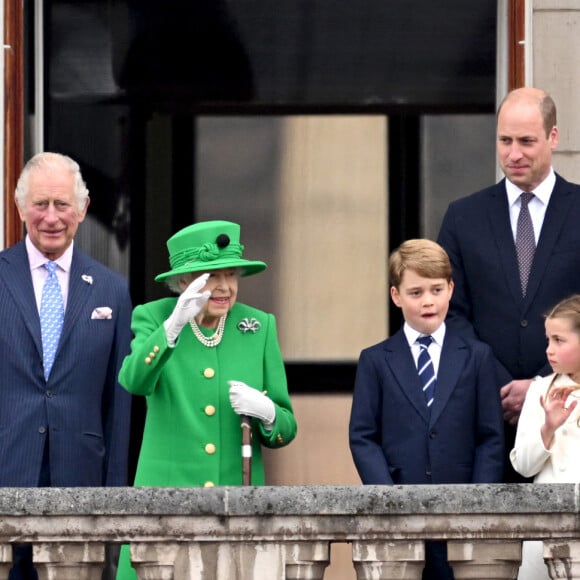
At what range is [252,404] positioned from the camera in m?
6.97

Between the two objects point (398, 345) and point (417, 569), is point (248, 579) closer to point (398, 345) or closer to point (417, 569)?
point (417, 569)

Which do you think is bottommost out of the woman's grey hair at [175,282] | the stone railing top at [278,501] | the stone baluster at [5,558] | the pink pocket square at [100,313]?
the stone baluster at [5,558]

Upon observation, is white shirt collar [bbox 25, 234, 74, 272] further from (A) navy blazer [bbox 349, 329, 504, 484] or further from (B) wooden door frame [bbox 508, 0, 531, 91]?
(B) wooden door frame [bbox 508, 0, 531, 91]

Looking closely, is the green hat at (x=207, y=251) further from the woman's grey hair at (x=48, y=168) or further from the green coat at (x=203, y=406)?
the woman's grey hair at (x=48, y=168)

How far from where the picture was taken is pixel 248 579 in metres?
6.27

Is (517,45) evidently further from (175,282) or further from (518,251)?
(175,282)

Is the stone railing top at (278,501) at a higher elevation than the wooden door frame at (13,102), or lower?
lower

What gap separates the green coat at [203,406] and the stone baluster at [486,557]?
95 cm

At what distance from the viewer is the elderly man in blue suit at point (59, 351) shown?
7.11 m

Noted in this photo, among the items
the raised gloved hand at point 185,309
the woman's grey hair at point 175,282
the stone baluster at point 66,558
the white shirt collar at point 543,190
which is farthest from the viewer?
the white shirt collar at point 543,190

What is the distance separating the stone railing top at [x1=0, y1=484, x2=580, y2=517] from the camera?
620 centimetres

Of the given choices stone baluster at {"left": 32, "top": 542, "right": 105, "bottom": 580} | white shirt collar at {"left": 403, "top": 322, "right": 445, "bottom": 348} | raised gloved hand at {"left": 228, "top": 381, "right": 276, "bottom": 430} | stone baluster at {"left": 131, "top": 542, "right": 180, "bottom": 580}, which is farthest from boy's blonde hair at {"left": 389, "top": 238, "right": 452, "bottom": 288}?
stone baluster at {"left": 32, "top": 542, "right": 105, "bottom": 580}

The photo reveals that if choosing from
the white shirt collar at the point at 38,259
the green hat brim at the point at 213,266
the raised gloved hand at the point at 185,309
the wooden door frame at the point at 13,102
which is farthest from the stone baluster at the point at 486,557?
the wooden door frame at the point at 13,102

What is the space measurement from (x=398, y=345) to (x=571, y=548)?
1.13 m
